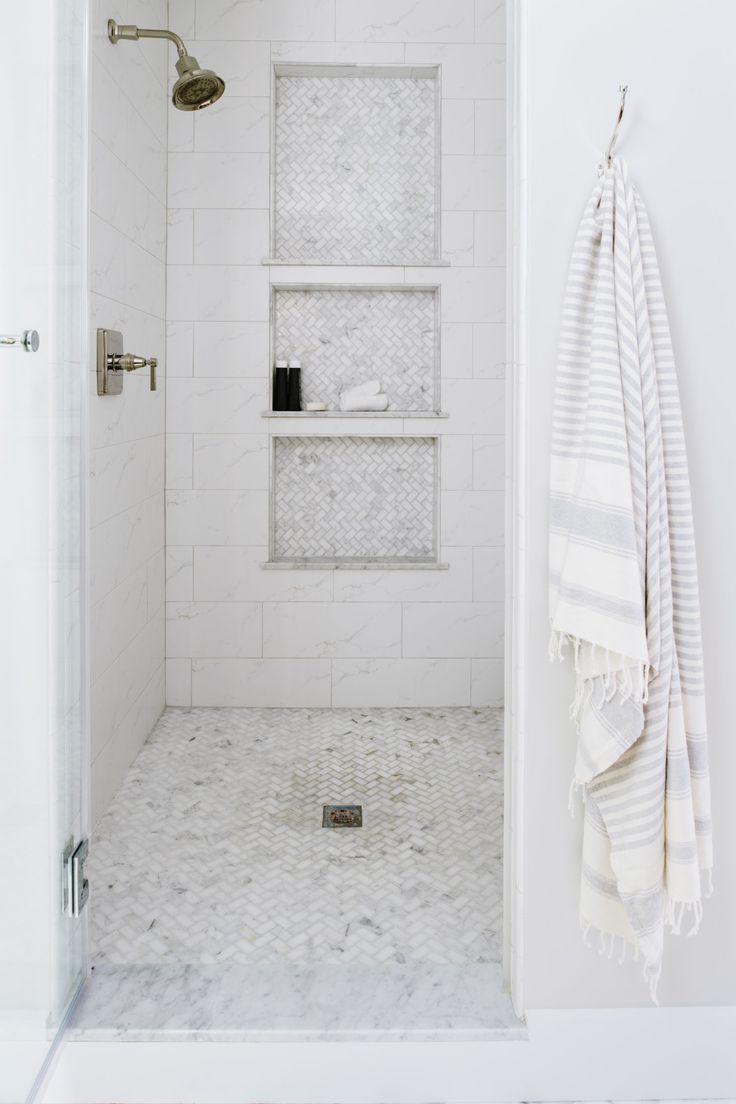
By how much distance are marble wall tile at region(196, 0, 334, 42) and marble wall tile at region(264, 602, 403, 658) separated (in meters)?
1.94

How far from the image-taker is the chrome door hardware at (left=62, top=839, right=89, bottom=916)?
156 cm

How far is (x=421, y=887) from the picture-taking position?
203 centimetres

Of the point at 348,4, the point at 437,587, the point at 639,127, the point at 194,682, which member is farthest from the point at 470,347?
the point at 639,127

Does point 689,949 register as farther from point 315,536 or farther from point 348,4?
point 348,4

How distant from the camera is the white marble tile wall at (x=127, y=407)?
231cm

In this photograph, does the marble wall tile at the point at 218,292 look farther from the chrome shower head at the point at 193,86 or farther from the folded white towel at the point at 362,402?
the chrome shower head at the point at 193,86

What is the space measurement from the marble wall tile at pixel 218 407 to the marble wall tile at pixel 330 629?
0.65m

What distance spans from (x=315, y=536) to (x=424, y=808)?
120 cm

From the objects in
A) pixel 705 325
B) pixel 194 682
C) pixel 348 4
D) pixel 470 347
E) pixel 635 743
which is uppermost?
pixel 348 4

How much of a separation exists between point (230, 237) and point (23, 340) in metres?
1.98

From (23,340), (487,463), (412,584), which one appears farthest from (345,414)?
(23,340)

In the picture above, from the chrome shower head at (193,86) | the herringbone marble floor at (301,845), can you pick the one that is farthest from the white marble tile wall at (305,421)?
the chrome shower head at (193,86)

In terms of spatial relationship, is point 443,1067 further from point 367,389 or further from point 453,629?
point 367,389

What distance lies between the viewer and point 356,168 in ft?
10.6
